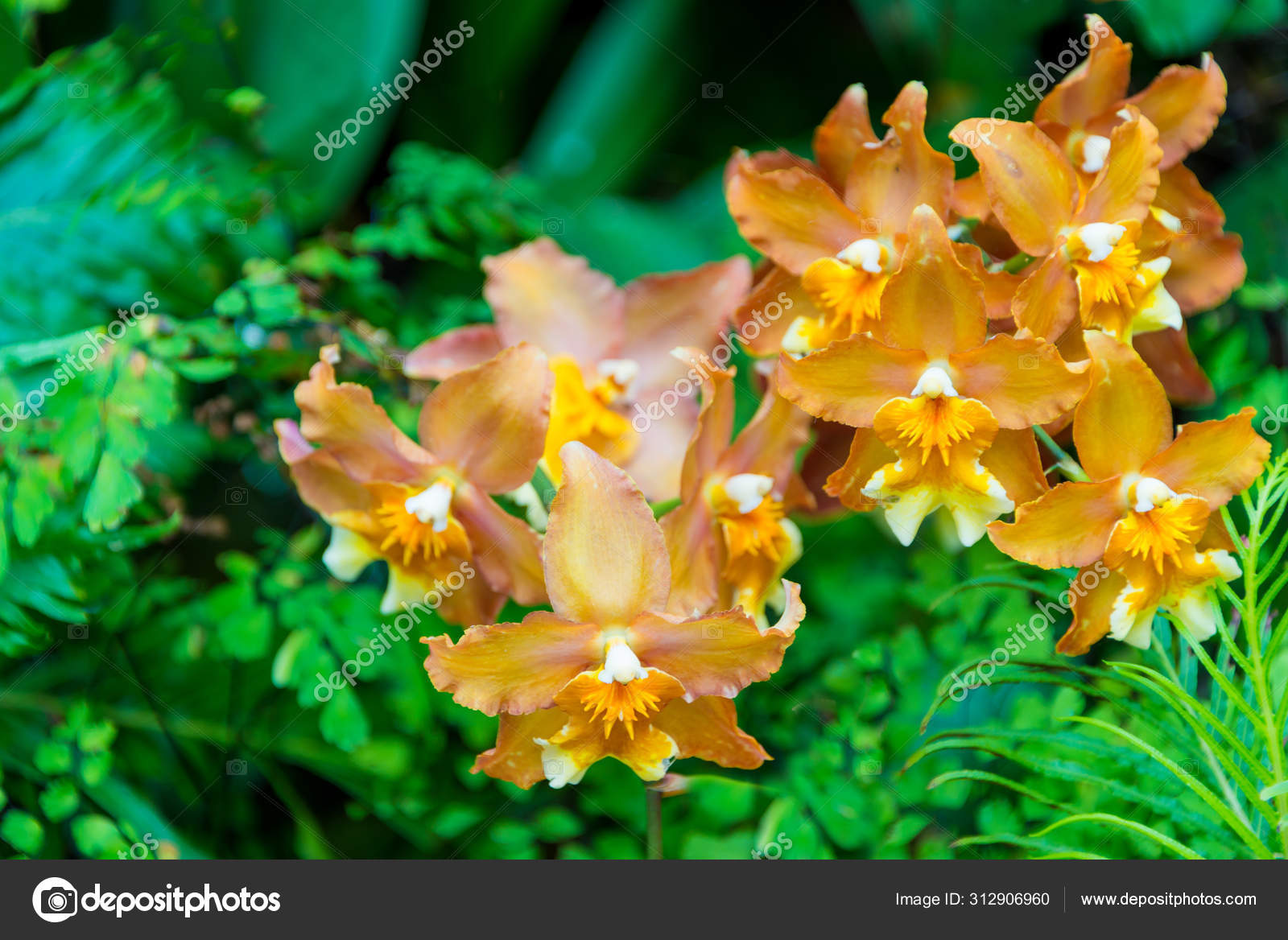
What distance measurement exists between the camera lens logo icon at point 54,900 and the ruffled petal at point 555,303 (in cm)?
53

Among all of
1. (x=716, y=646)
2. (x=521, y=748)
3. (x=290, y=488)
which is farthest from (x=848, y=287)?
(x=290, y=488)

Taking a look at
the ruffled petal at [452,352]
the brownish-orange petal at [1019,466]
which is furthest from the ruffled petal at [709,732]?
the ruffled petal at [452,352]

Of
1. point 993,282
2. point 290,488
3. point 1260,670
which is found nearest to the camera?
point 1260,670

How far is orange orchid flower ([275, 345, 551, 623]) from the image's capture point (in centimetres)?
70

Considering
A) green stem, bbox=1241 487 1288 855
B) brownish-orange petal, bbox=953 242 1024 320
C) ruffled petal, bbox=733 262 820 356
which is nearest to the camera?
green stem, bbox=1241 487 1288 855

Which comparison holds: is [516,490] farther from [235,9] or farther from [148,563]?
[235,9]

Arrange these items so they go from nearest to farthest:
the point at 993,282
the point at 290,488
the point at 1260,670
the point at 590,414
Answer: the point at 1260,670, the point at 993,282, the point at 590,414, the point at 290,488

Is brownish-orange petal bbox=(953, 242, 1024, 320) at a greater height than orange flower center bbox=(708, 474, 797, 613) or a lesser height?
greater

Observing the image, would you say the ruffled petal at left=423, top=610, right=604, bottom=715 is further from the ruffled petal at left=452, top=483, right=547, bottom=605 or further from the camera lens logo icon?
the camera lens logo icon

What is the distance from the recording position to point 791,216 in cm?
75

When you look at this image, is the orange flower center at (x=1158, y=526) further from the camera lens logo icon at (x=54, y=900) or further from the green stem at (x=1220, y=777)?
the camera lens logo icon at (x=54, y=900)

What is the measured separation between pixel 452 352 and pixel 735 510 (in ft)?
0.96

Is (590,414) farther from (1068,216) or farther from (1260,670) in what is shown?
(1260,670)

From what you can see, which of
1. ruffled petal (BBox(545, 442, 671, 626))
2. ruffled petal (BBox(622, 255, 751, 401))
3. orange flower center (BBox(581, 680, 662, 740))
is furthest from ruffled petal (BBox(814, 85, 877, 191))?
orange flower center (BBox(581, 680, 662, 740))
